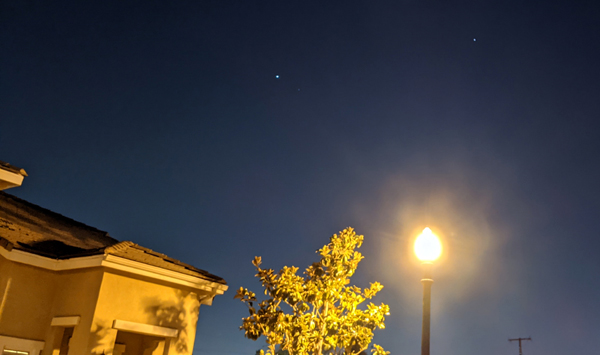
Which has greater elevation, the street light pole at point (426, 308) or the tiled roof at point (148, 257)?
the tiled roof at point (148, 257)

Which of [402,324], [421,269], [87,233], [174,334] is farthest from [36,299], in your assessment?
[402,324]

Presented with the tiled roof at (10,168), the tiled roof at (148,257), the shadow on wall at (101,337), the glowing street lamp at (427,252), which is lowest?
the shadow on wall at (101,337)

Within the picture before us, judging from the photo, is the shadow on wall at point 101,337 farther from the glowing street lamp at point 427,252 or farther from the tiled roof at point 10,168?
the glowing street lamp at point 427,252

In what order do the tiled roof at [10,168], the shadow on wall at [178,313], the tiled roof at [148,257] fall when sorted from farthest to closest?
the shadow on wall at [178,313], the tiled roof at [148,257], the tiled roof at [10,168]

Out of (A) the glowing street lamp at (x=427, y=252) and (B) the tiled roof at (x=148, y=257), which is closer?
(A) the glowing street lamp at (x=427, y=252)

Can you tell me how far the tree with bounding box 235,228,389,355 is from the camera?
9484 mm

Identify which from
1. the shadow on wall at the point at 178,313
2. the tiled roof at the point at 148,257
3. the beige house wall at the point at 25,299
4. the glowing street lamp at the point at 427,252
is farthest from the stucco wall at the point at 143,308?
the glowing street lamp at the point at 427,252

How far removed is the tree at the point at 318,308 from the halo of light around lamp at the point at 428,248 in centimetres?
342

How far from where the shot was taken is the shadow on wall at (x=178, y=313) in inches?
417

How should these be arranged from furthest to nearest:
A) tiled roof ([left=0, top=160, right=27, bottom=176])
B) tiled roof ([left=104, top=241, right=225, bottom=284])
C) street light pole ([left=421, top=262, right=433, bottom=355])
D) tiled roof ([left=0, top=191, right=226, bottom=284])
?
tiled roof ([left=0, top=191, right=226, bottom=284]) < tiled roof ([left=104, top=241, right=225, bottom=284]) < tiled roof ([left=0, top=160, right=27, bottom=176]) < street light pole ([left=421, top=262, right=433, bottom=355])

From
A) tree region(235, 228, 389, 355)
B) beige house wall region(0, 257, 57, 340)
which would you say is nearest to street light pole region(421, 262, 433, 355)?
tree region(235, 228, 389, 355)

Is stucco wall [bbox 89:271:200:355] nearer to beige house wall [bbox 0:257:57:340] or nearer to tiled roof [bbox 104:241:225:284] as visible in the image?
tiled roof [bbox 104:241:225:284]

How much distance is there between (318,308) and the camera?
10.0 meters

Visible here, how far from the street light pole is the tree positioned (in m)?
3.30
